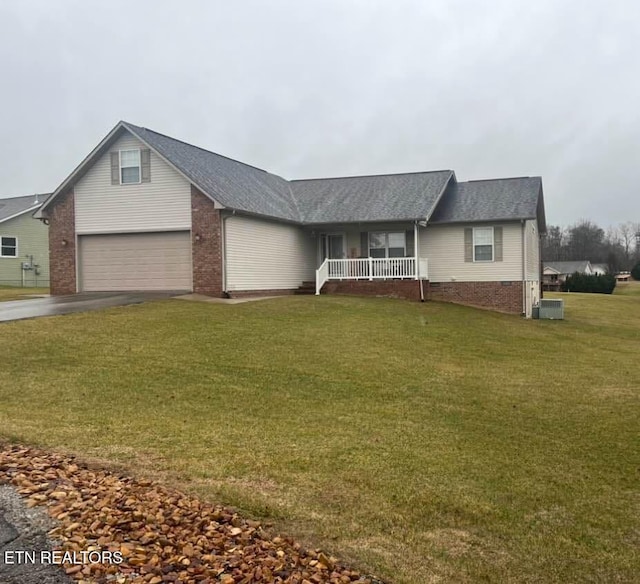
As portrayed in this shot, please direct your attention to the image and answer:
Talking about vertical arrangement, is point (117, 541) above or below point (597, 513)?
above

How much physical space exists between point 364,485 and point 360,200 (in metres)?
21.8

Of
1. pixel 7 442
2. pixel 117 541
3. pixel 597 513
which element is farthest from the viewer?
pixel 7 442

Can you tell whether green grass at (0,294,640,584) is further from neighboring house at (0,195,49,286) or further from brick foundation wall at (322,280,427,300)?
neighboring house at (0,195,49,286)

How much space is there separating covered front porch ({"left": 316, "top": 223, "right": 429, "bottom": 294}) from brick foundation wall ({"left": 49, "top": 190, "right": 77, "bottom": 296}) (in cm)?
892

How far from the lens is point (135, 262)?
72.8 ft

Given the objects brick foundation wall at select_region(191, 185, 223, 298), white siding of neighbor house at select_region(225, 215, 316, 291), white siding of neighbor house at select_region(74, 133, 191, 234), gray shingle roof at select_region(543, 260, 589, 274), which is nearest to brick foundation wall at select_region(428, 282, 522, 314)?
white siding of neighbor house at select_region(225, 215, 316, 291)

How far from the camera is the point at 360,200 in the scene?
26750 millimetres

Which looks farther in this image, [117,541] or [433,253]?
[433,253]

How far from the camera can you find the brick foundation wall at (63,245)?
22.7 metres

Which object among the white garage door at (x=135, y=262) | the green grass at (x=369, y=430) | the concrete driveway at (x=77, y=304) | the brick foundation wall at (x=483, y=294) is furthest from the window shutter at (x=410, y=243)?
the green grass at (x=369, y=430)

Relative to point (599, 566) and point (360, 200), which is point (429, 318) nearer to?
point (360, 200)

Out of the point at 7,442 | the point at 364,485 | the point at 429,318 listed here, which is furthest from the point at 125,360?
the point at 429,318

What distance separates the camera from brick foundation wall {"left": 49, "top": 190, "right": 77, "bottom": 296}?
74.5 feet

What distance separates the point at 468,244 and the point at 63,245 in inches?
598
